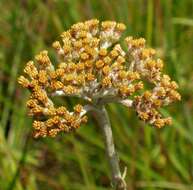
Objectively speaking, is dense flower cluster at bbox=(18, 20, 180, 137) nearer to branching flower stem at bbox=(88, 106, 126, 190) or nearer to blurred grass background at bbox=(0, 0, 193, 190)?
branching flower stem at bbox=(88, 106, 126, 190)

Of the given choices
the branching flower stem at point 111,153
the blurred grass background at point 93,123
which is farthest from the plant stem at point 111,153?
the blurred grass background at point 93,123

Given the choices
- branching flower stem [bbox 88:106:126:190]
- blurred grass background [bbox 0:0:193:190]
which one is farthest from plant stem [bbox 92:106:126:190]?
blurred grass background [bbox 0:0:193:190]

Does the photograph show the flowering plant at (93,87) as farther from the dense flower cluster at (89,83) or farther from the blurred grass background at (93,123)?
the blurred grass background at (93,123)

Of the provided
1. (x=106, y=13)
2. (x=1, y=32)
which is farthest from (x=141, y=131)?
(x=1, y=32)

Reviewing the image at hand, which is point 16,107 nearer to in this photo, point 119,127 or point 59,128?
point 119,127

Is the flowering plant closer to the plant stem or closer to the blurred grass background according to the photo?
the plant stem

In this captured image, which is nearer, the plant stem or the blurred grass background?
the plant stem

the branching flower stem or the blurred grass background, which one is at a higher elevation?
the blurred grass background

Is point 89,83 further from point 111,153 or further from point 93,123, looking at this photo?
point 93,123
